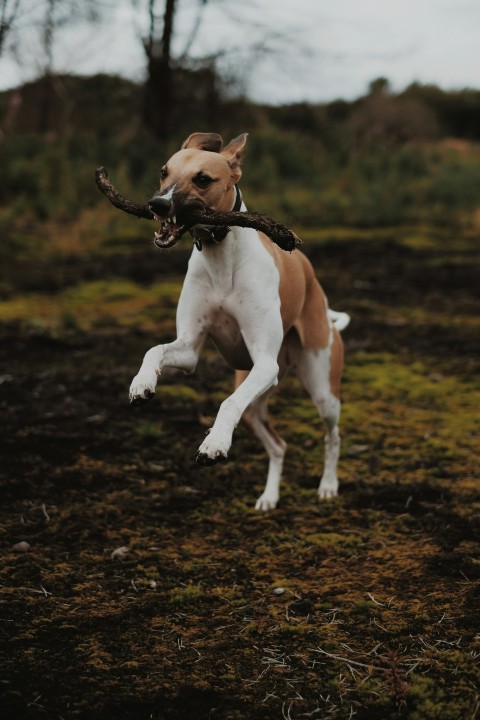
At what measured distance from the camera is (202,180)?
321cm

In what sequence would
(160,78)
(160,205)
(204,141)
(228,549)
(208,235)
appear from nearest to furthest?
(160,205)
(208,235)
(204,141)
(228,549)
(160,78)

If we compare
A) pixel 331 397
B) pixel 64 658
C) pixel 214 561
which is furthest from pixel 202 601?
pixel 331 397

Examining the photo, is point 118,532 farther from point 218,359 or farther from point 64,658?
point 218,359

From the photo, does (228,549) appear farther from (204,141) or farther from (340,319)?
(204,141)

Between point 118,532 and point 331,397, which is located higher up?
point 331,397

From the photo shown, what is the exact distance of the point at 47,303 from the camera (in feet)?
29.1

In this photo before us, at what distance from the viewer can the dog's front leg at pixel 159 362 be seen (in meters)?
3.02

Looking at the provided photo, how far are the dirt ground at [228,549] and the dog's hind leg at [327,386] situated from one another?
0.15m

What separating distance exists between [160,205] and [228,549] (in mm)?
1655

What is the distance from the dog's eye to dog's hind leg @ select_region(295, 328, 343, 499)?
129 cm

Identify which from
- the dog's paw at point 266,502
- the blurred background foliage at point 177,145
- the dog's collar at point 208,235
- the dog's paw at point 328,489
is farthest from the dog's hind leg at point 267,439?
the blurred background foliage at point 177,145

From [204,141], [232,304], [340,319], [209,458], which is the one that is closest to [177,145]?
[340,319]

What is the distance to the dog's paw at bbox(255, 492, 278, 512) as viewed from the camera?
4.21 meters

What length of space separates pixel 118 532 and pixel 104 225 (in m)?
9.85
